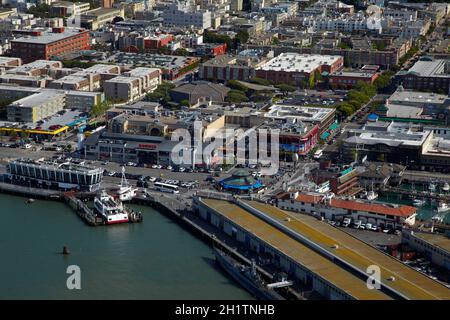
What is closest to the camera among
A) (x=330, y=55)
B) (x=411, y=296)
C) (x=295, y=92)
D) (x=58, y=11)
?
(x=411, y=296)

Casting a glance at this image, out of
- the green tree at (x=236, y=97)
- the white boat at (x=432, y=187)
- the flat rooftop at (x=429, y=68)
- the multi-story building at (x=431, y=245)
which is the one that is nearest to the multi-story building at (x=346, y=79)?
the flat rooftop at (x=429, y=68)

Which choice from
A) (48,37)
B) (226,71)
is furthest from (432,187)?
(48,37)

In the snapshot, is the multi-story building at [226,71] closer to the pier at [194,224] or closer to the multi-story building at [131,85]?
the multi-story building at [131,85]

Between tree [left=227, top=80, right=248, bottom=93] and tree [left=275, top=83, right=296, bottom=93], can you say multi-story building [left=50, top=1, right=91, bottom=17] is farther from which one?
tree [left=275, top=83, right=296, bottom=93]

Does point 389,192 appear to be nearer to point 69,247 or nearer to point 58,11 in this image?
point 69,247

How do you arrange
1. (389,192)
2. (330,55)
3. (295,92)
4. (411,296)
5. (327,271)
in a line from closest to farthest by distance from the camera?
(411,296), (327,271), (389,192), (295,92), (330,55)

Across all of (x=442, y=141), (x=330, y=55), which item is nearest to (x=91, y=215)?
(x=442, y=141)
